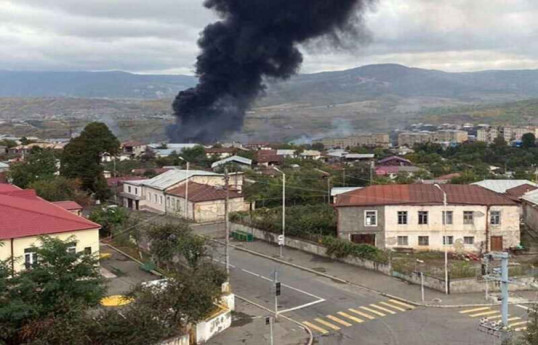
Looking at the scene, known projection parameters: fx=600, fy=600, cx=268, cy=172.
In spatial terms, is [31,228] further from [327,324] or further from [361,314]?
[361,314]

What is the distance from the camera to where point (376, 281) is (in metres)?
27.9

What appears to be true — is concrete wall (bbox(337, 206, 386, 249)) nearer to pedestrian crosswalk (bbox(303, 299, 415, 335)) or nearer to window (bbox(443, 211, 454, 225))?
window (bbox(443, 211, 454, 225))

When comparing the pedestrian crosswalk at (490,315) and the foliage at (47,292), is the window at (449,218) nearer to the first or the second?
the pedestrian crosswalk at (490,315)

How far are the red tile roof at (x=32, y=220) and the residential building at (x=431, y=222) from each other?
47.5 feet

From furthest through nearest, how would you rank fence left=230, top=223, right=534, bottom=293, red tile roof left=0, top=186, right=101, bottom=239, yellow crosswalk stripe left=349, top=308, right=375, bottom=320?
1. fence left=230, top=223, right=534, bottom=293
2. red tile roof left=0, top=186, right=101, bottom=239
3. yellow crosswalk stripe left=349, top=308, right=375, bottom=320

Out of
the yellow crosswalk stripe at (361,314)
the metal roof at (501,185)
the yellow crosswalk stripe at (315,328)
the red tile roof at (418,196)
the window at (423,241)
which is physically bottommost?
the yellow crosswalk stripe at (315,328)

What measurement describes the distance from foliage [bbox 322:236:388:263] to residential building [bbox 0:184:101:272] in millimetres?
12169

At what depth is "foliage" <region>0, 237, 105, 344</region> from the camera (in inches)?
629

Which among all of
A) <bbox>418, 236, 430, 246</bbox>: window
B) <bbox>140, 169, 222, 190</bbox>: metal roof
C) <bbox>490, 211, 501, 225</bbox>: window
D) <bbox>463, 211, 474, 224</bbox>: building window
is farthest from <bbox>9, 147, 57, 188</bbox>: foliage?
<bbox>490, 211, 501, 225</bbox>: window

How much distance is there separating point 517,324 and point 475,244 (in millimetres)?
11661

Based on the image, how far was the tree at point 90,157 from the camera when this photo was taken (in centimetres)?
5047

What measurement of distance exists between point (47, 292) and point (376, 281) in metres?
15.8

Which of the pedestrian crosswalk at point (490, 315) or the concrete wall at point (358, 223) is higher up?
the concrete wall at point (358, 223)

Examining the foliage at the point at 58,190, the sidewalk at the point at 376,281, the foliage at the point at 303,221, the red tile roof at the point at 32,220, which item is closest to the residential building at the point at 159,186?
the foliage at the point at 58,190
